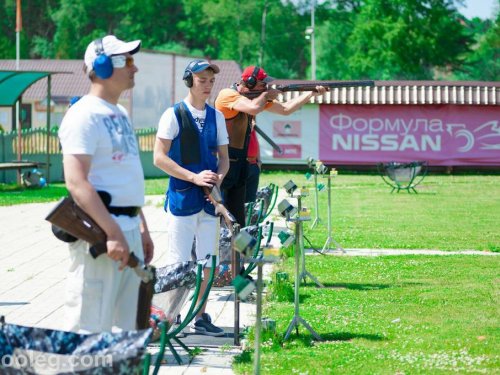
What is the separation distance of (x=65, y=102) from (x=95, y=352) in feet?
186

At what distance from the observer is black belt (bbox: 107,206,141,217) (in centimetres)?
549

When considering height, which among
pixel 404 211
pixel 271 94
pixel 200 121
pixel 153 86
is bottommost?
pixel 404 211

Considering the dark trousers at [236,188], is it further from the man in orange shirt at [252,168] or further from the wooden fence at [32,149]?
the wooden fence at [32,149]

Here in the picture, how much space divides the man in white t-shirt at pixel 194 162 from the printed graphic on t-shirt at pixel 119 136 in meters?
2.67

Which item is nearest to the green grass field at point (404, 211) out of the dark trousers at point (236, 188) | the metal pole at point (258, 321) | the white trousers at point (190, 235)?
the dark trousers at point (236, 188)

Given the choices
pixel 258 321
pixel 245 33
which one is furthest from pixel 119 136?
pixel 245 33

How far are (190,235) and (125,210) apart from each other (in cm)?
293

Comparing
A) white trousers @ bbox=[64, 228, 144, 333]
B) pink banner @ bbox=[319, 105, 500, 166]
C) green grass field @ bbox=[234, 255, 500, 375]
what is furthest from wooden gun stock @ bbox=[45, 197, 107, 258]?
pink banner @ bbox=[319, 105, 500, 166]

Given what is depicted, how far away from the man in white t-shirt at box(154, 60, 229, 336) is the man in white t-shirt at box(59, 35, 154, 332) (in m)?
2.59

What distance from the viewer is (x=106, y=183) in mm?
5441

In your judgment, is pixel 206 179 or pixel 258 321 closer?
pixel 258 321

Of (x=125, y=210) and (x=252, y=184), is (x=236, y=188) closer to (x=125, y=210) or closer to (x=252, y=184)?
(x=252, y=184)

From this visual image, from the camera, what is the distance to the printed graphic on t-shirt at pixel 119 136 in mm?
5402

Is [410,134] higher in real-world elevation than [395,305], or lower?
higher
